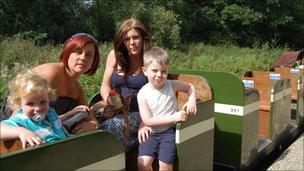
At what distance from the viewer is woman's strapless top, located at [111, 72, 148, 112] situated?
151 inches

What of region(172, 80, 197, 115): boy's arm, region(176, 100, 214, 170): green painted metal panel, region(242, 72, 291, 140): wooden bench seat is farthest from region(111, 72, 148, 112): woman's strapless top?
region(242, 72, 291, 140): wooden bench seat

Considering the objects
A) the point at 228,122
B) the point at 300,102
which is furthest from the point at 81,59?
the point at 300,102

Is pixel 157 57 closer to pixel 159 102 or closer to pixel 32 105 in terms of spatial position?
pixel 159 102

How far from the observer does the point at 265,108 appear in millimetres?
5590

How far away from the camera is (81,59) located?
11.2 feet

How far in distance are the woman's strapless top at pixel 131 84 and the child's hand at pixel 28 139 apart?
163cm

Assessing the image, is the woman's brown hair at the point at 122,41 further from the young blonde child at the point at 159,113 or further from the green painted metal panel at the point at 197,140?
the green painted metal panel at the point at 197,140

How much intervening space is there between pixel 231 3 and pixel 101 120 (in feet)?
78.7

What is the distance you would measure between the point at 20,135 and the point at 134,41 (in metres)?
1.81

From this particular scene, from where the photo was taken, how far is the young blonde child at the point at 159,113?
3.20 m

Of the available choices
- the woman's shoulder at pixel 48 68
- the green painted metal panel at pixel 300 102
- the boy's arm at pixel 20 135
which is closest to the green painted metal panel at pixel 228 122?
the woman's shoulder at pixel 48 68

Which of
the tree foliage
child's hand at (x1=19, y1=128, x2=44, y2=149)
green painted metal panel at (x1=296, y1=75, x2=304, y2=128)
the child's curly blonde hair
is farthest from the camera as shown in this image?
the tree foliage

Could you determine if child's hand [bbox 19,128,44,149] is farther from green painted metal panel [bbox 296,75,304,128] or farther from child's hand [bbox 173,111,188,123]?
green painted metal panel [bbox 296,75,304,128]

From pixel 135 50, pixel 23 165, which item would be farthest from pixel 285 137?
pixel 23 165
